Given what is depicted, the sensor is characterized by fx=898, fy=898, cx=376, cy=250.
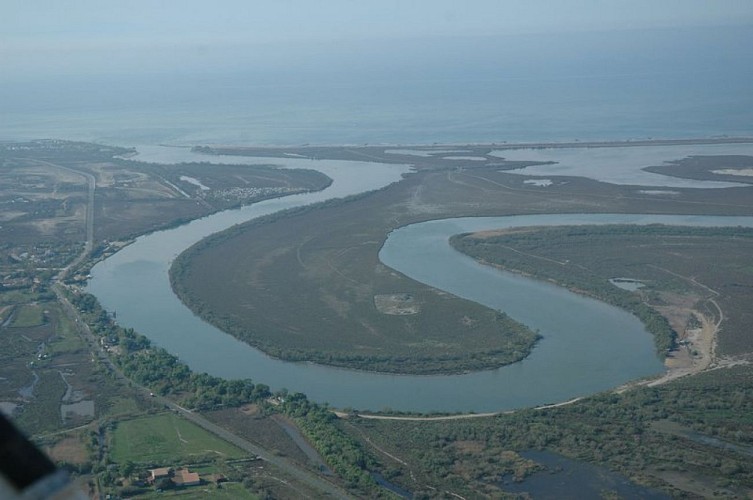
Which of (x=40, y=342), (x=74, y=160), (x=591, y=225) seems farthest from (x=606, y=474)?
(x=74, y=160)

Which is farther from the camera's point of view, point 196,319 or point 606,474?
point 196,319

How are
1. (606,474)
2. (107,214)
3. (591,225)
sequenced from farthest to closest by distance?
(107,214) < (591,225) < (606,474)

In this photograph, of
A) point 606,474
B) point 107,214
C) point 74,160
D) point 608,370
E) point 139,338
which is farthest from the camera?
point 74,160

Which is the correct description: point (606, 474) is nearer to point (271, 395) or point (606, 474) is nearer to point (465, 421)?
point (465, 421)

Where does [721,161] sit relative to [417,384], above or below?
above

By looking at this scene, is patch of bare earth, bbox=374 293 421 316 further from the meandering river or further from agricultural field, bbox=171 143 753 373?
the meandering river

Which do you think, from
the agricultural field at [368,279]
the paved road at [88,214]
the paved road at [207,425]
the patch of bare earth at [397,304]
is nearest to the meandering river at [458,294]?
the agricultural field at [368,279]
